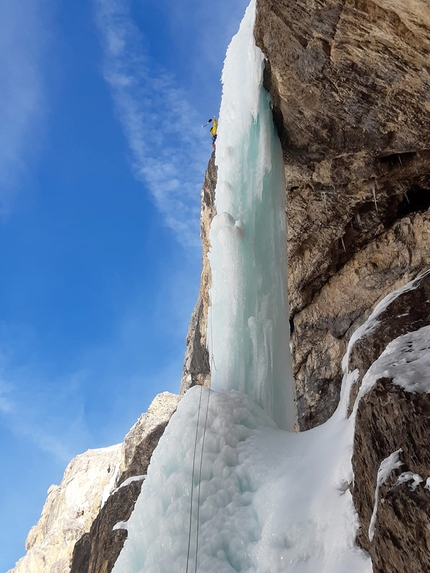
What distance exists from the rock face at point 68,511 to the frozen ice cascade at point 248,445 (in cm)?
1352

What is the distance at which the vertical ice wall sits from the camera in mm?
7621

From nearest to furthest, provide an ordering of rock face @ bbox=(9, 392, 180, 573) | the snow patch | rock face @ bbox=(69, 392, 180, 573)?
the snow patch, rock face @ bbox=(69, 392, 180, 573), rock face @ bbox=(9, 392, 180, 573)

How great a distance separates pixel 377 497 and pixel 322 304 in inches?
330

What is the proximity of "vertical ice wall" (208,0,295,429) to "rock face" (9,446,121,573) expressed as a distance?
44.0 ft

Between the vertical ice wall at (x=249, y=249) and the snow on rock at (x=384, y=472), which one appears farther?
the vertical ice wall at (x=249, y=249)

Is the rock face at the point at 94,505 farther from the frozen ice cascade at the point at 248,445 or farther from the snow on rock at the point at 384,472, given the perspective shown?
the snow on rock at the point at 384,472

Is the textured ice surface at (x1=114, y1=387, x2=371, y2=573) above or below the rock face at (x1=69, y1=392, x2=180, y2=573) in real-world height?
below

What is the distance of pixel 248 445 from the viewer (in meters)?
5.70

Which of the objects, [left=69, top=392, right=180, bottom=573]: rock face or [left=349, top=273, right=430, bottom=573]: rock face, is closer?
[left=349, top=273, right=430, bottom=573]: rock face

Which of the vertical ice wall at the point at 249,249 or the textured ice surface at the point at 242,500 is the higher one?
the vertical ice wall at the point at 249,249

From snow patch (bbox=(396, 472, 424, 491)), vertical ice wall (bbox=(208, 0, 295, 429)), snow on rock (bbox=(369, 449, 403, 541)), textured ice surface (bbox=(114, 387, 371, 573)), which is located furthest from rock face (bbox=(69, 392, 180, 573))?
snow patch (bbox=(396, 472, 424, 491))

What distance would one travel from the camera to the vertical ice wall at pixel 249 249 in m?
7.62

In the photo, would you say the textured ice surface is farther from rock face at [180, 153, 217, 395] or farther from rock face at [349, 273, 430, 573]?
rock face at [180, 153, 217, 395]

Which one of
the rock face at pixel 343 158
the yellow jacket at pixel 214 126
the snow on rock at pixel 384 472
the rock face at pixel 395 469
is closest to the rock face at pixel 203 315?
the yellow jacket at pixel 214 126
